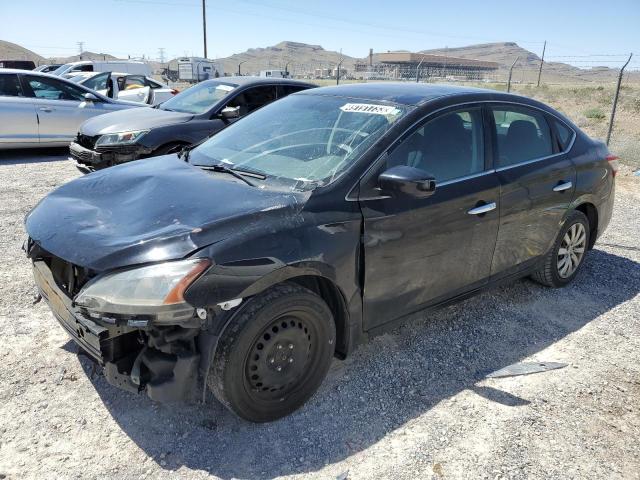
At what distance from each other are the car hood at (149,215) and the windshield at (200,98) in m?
4.41

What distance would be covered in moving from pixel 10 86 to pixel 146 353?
8.73 m

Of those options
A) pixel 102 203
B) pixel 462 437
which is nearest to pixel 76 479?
pixel 102 203

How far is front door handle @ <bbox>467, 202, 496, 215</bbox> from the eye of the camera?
333cm

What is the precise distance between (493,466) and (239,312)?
1.44 m

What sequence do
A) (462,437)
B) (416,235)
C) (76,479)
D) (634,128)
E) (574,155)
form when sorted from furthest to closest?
(634,128)
(574,155)
(416,235)
(462,437)
(76,479)

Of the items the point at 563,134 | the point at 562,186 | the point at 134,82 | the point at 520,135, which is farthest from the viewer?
the point at 134,82

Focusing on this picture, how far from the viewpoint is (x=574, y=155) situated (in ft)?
13.9

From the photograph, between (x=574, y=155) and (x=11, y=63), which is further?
(x=11, y=63)

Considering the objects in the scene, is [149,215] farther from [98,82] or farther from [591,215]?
[98,82]

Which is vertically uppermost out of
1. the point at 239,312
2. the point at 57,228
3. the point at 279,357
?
the point at 57,228

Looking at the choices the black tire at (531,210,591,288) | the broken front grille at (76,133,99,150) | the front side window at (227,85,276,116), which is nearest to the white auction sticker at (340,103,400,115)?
the black tire at (531,210,591,288)

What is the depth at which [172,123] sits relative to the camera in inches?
267

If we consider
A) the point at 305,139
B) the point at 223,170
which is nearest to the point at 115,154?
the point at 223,170

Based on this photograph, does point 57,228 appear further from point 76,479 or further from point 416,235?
point 416,235
